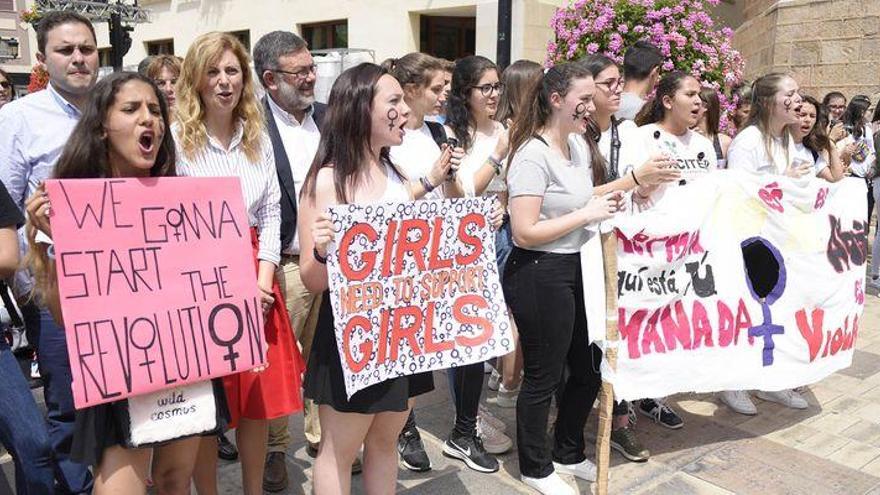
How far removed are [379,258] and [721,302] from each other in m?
2.22

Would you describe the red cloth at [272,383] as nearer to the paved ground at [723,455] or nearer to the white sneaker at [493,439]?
the paved ground at [723,455]

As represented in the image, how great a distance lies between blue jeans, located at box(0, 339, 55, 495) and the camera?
2377 mm

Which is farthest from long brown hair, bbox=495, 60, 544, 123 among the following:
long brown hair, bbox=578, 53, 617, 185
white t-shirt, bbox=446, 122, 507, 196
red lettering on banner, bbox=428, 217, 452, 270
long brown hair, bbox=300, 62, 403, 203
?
long brown hair, bbox=300, 62, 403, 203

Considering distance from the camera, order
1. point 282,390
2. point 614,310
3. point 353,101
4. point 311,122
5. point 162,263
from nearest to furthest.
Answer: point 162,263
point 353,101
point 282,390
point 614,310
point 311,122

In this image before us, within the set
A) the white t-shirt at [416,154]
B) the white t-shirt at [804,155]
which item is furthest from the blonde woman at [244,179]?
the white t-shirt at [804,155]

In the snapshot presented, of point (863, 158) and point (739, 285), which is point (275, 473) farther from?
point (863, 158)

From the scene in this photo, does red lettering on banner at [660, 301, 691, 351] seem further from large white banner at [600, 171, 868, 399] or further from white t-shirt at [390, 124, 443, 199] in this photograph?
white t-shirt at [390, 124, 443, 199]

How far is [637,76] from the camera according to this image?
14.5 feet

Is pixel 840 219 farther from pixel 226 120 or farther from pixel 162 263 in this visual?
pixel 162 263

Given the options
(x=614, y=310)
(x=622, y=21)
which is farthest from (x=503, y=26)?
(x=614, y=310)

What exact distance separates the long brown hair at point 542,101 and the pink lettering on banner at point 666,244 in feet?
2.27

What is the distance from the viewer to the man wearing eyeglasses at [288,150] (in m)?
3.25

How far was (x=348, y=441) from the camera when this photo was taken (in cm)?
253

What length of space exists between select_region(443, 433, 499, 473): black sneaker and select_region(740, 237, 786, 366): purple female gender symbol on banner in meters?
1.60
